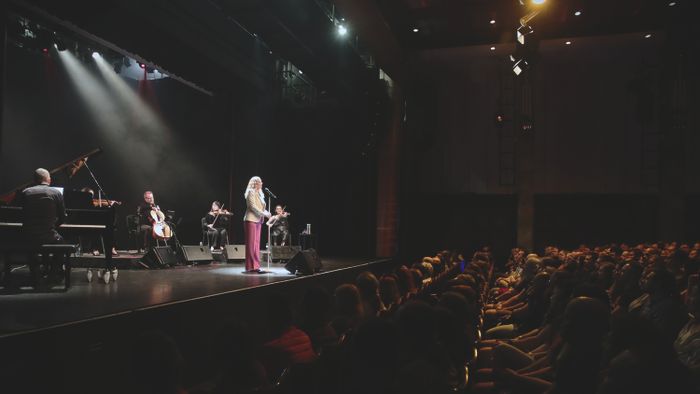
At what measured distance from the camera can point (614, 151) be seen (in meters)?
13.5

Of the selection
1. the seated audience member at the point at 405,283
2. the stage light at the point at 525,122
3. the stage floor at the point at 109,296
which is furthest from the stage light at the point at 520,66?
the seated audience member at the point at 405,283

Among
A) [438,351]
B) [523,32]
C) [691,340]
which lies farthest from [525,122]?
[438,351]

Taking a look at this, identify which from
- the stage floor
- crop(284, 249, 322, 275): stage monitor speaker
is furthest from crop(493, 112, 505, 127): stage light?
the stage floor

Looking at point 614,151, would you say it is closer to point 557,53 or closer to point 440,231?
point 557,53

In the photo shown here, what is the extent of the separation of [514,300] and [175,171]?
31.8 ft

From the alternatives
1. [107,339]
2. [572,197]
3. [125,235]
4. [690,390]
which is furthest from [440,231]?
[690,390]

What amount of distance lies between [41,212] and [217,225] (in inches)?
290

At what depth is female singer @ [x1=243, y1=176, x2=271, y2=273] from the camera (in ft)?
22.9

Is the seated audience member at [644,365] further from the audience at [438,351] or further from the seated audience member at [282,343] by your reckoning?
the seated audience member at [282,343]

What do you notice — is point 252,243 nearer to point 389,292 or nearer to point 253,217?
point 253,217

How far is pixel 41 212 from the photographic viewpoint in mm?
5105

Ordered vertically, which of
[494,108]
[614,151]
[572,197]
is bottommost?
[572,197]

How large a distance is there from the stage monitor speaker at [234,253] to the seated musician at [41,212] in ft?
14.2

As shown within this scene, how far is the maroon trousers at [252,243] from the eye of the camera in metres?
7.07
